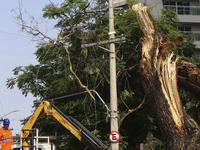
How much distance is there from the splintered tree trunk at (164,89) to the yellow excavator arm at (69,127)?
4484mm

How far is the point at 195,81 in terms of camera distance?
1619 centimetres

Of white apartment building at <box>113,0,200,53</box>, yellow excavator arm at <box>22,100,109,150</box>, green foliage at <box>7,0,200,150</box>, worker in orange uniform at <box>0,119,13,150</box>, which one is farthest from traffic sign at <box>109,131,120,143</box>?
white apartment building at <box>113,0,200,53</box>

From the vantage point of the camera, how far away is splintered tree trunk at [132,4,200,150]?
14.1m

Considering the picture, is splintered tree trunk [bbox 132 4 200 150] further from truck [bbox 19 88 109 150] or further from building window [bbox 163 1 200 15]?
building window [bbox 163 1 200 15]

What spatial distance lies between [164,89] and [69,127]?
5.26 m

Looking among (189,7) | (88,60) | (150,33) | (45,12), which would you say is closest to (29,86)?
(45,12)

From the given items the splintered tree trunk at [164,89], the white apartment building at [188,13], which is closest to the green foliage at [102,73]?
the splintered tree trunk at [164,89]

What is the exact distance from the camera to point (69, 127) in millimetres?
11680

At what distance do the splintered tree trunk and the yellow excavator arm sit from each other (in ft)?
14.7

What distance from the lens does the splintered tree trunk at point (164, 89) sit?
46.2 ft

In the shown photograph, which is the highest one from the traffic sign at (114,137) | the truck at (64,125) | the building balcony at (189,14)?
the building balcony at (189,14)

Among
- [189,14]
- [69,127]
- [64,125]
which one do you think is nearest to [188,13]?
[189,14]

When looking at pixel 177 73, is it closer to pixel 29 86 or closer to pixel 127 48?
pixel 127 48

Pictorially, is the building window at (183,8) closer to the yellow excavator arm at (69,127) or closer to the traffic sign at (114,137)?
the traffic sign at (114,137)
